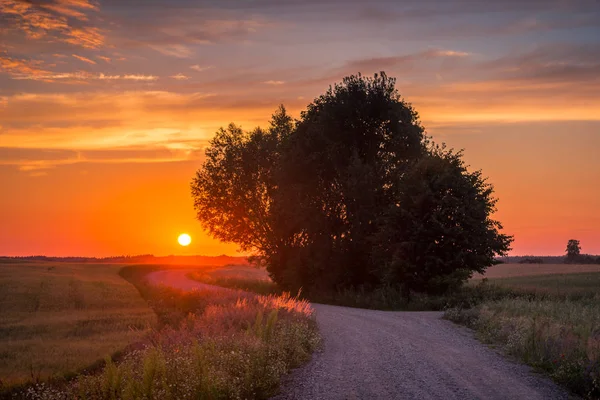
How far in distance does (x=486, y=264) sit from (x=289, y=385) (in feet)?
Answer: 77.7

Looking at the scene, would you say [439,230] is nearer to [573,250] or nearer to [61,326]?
[61,326]

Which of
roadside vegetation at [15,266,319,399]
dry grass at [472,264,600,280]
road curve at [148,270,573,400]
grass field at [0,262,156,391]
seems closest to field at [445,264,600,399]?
road curve at [148,270,573,400]

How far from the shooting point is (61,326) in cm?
3144

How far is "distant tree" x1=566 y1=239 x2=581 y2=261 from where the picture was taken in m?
103

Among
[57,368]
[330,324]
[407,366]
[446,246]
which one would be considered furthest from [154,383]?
[446,246]

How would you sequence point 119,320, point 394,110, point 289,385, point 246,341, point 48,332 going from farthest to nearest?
1. point 394,110
2. point 119,320
3. point 48,332
4. point 246,341
5. point 289,385

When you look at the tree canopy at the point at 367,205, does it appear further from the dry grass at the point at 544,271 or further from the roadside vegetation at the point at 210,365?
the dry grass at the point at 544,271

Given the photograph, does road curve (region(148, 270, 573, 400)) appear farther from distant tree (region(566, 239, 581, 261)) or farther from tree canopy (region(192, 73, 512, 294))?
distant tree (region(566, 239, 581, 261))

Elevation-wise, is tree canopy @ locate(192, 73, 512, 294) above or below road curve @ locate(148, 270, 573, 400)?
above

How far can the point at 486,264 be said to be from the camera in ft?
112

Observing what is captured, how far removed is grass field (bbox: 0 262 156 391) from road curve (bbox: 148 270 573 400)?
630cm

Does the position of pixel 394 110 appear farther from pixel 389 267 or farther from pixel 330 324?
pixel 330 324

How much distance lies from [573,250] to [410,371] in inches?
4041

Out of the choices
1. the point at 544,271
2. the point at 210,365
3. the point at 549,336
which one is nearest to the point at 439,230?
the point at 549,336
